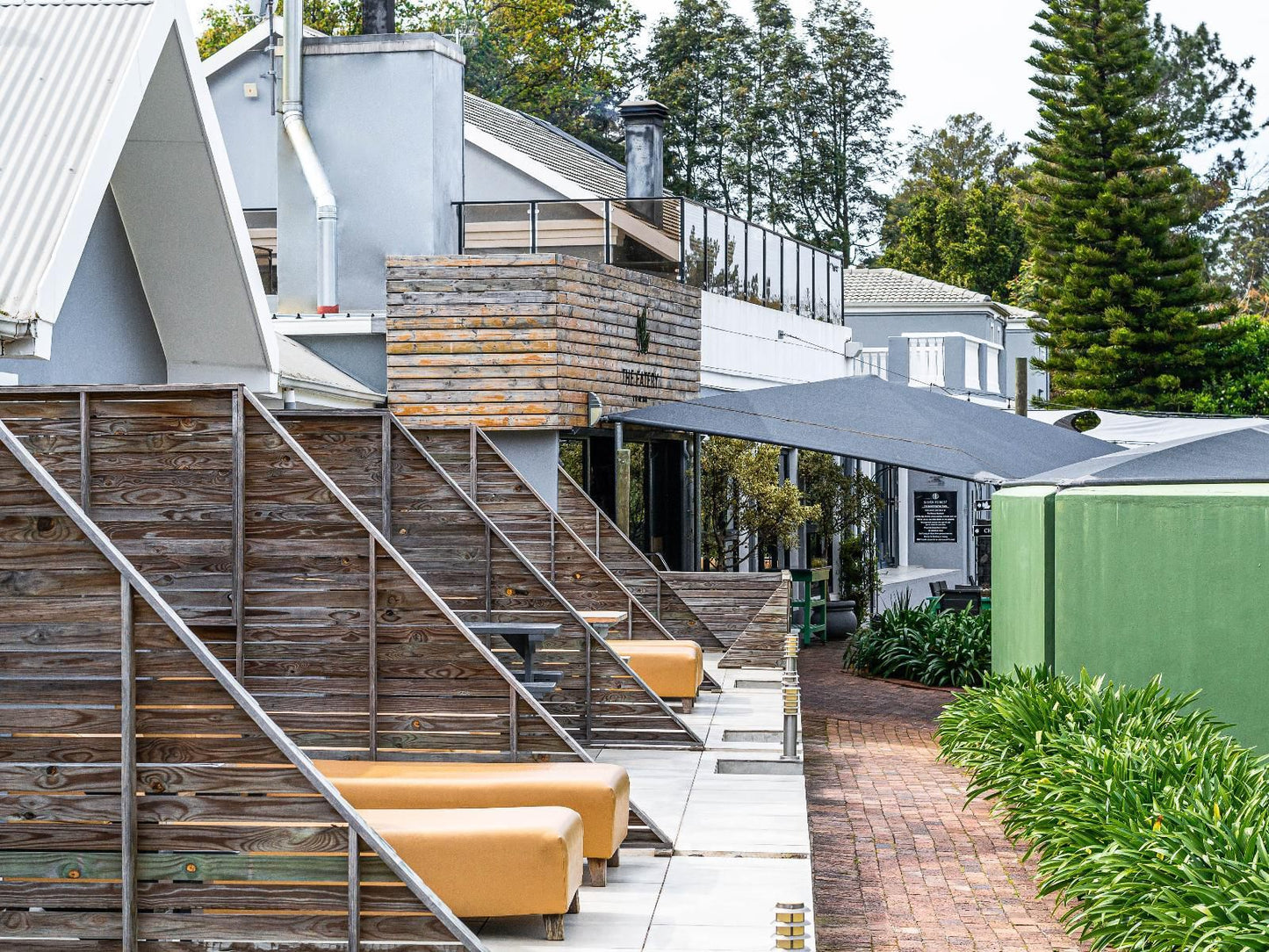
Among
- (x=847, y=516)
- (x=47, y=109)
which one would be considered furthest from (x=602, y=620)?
(x=847, y=516)

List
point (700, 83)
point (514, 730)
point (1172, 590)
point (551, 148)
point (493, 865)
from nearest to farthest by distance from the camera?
point (493, 865)
point (514, 730)
point (1172, 590)
point (551, 148)
point (700, 83)

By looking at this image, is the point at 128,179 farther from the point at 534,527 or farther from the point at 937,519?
the point at 937,519

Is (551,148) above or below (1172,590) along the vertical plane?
above

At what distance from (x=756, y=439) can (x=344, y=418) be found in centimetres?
618

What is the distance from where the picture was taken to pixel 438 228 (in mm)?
18016

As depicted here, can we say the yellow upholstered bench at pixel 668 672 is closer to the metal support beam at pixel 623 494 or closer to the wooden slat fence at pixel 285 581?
the metal support beam at pixel 623 494

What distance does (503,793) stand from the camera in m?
7.18

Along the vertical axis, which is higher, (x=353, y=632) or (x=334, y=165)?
(x=334, y=165)

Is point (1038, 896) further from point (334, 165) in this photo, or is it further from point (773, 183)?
point (773, 183)

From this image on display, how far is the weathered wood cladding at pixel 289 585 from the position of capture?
7.36m

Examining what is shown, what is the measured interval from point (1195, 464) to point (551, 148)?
18528 mm

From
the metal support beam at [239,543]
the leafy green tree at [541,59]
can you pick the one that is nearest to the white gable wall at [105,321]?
the metal support beam at [239,543]

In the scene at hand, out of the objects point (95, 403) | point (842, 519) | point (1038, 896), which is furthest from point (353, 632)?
point (842, 519)

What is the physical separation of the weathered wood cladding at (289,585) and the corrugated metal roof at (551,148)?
17389 mm
